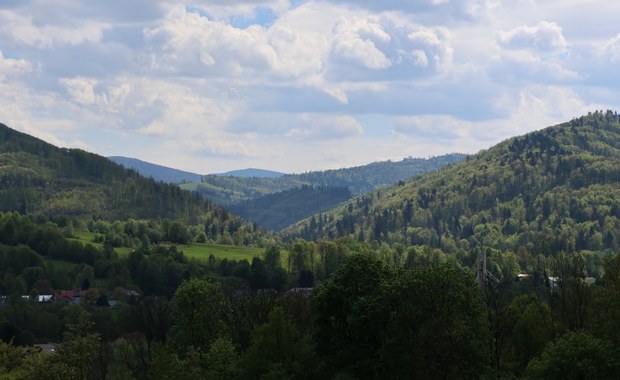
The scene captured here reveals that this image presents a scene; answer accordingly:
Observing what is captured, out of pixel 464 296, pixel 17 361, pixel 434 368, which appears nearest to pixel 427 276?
pixel 464 296

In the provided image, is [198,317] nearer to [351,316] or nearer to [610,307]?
[351,316]

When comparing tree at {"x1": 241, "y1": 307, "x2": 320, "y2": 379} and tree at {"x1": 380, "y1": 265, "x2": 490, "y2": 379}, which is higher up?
tree at {"x1": 380, "y1": 265, "x2": 490, "y2": 379}

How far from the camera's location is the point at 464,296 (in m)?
70.6

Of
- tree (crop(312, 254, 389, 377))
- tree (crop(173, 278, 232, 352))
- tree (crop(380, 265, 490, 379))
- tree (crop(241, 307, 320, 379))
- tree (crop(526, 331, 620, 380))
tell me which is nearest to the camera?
tree (crop(526, 331, 620, 380))

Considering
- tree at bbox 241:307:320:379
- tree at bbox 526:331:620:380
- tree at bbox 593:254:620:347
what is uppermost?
tree at bbox 593:254:620:347

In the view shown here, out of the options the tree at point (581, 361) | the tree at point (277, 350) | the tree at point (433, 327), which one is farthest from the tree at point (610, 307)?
the tree at point (277, 350)

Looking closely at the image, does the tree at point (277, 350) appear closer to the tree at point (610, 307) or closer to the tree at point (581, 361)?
the tree at point (581, 361)

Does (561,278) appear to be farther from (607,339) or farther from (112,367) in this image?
(112,367)

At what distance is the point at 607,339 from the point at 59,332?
141 meters

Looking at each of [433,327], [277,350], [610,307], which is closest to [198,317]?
[277,350]

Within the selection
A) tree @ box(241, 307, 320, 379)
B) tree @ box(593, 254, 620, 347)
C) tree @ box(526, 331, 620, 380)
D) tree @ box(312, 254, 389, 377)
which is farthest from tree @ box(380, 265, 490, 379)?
tree @ box(593, 254, 620, 347)

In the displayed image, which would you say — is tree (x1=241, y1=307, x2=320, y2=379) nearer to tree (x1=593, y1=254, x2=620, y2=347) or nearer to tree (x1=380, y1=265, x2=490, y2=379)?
tree (x1=380, y1=265, x2=490, y2=379)

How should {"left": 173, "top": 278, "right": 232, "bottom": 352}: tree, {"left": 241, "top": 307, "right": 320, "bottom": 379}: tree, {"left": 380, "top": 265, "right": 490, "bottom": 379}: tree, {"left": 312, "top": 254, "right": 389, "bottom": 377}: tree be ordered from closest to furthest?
1. {"left": 380, "top": 265, "right": 490, "bottom": 379}: tree
2. {"left": 312, "top": 254, "right": 389, "bottom": 377}: tree
3. {"left": 241, "top": 307, "right": 320, "bottom": 379}: tree
4. {"left": 173, "top": 278, "right": 232, "bottom": 352}: tree

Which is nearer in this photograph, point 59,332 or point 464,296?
point 464,296
